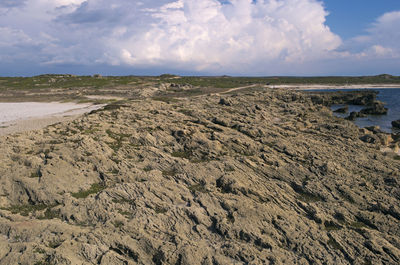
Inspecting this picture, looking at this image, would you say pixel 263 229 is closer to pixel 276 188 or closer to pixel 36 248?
pixel 276 188

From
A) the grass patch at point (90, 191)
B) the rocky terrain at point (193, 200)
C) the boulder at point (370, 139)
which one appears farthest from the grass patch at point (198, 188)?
the boulder at point (370, 139)

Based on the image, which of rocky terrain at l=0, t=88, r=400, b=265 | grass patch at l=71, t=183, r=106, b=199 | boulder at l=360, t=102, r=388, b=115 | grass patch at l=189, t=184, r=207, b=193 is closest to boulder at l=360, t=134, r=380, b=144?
rocky terrain at l=0, t=88, r=400, b=265

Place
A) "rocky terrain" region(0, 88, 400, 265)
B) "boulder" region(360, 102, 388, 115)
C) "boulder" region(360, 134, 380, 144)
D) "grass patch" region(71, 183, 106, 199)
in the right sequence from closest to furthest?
"rocky terrain" region(0, 88, 400, 265) < "grass patch" region(71, 183, 106, 199) < "boulder" region(360, 134, 380, 144) < "boulder" region(360, 102, 388, 115)

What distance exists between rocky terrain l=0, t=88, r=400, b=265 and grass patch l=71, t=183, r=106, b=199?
58mm

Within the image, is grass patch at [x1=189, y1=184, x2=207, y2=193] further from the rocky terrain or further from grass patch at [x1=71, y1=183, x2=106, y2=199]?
grass patch at [x1=71, y1=183, x2=106, y2=199]

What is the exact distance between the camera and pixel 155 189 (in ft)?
51.3

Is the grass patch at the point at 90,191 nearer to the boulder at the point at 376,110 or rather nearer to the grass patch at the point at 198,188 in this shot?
the grass patch at the point at 198,188

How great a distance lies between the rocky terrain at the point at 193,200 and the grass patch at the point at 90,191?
0.19ft

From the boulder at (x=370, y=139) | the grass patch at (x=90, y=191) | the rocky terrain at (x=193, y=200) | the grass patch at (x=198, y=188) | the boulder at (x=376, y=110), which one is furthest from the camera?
the boulder at (x=376, y=110)

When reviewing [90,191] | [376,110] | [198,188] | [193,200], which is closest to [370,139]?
[198,188]

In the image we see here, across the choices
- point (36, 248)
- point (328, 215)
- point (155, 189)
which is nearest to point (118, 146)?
point (155, 189)

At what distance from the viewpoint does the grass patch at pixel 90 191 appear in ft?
50.2

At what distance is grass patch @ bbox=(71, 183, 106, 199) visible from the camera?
15289 millimetres

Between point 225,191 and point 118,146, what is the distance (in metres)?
9.70
